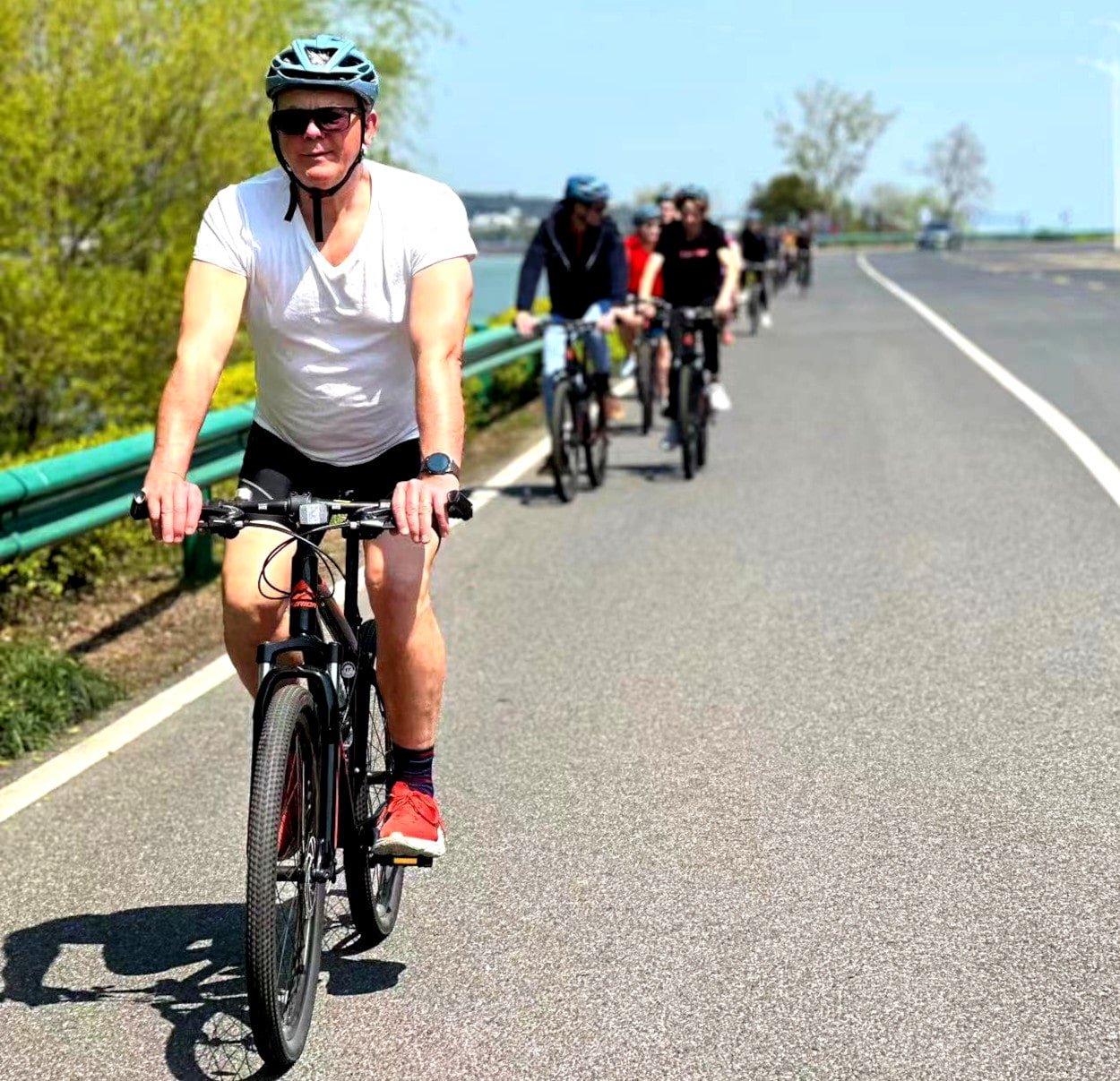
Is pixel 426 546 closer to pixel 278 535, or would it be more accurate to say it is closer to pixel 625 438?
pixel 278 535

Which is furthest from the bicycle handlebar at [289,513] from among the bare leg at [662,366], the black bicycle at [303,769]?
the bare leg at [662,366]

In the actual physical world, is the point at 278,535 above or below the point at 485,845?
above

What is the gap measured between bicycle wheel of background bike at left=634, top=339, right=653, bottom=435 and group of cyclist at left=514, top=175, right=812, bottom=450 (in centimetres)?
8

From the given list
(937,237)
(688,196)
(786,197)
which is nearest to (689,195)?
(688,196)

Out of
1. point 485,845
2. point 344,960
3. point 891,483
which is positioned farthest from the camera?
point 891,483

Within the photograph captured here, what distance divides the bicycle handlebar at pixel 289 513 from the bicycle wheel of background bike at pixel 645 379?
1198 centimetres

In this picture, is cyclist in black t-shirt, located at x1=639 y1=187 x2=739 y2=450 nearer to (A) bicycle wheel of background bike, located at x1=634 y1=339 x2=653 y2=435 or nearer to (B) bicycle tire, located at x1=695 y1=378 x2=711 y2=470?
(B) bicycle tire, located at x1=695 y1=378 x2=711 y2=470

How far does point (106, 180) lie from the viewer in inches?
584

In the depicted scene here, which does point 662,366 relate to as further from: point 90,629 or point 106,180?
point 90,629

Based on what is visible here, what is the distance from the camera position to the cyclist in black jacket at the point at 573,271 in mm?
12484

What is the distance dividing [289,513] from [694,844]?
5.92 feet

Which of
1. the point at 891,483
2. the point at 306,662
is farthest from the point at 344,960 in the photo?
the point at 891,483

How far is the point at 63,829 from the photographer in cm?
586

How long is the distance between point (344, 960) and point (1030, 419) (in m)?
12.0
